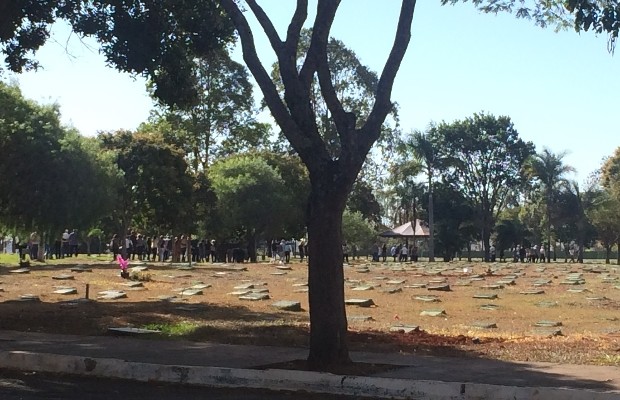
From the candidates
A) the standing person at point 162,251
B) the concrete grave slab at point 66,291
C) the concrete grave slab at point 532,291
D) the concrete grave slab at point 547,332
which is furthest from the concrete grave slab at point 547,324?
the standing person at point 162,251

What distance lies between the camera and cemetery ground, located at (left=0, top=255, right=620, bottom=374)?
11.8 m

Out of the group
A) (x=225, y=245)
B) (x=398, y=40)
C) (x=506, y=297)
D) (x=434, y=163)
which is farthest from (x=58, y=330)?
(x=434, y=163)

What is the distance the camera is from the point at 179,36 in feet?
50.8

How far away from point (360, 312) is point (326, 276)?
7.86 metres

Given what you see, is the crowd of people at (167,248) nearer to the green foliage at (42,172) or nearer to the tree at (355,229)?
the green foliage at (42,172)

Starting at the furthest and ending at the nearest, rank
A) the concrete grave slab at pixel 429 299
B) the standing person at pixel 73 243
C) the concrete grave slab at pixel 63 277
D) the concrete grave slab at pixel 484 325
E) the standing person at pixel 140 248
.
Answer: the standing person at pixel 140 248 < the standing person at pixel 73 243 < the concrete grave slab at pixel 63 277 < the concrete grave slab at pixel 429 299 < the concrete grave slab at pixel 484 325

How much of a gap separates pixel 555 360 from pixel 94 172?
27.2 metres

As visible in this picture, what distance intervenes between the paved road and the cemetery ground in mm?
3018

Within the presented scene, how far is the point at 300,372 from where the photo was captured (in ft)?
28.8

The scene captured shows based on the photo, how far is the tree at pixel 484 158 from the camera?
6706 centimetres

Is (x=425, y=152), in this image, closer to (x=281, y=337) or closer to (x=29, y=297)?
(x=29, y=297)

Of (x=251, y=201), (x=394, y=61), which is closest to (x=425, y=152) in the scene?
(x=251, y=201)

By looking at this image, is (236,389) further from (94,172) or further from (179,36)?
(94,172)

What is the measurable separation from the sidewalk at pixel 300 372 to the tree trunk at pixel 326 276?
534mm
